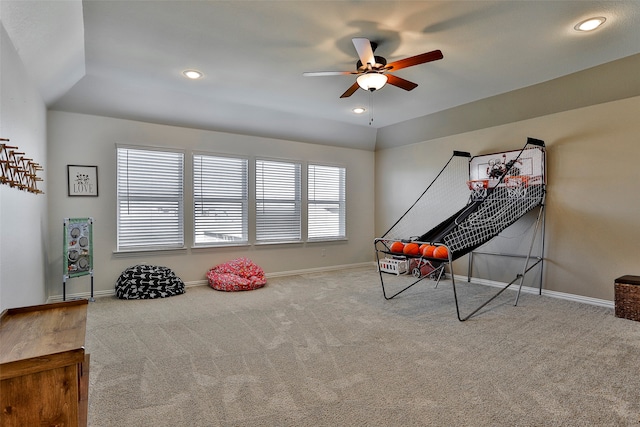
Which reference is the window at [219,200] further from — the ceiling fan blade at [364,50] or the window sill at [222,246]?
the ceiling fan blade at [364,50]

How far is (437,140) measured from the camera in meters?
6.33

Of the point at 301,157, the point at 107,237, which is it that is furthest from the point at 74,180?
the point at 301,157

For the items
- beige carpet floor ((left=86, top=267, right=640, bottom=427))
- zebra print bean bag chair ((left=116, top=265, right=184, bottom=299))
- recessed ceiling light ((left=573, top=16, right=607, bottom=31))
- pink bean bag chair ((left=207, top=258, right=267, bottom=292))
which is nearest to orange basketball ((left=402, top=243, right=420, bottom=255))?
beige carpet floor ((left=86, top=267, right=640, bottom=427))

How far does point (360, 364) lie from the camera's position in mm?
2699

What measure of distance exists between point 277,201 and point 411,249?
3059 millimetres

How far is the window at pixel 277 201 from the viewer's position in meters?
6.23

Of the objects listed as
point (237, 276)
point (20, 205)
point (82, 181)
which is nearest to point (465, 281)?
point (237, 276)

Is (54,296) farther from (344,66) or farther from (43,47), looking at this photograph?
(344,66)

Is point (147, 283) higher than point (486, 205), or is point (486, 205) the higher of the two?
point (486, 205)

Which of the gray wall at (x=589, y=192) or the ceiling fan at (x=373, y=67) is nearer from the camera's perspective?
the ceiling fan at (x=373, y=67)

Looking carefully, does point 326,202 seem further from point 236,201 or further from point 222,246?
point 222,246

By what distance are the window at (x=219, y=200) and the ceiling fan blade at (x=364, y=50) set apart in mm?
3331

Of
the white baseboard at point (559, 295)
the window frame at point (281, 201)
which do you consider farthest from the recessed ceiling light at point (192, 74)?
the white baseboard at point (559, 295)

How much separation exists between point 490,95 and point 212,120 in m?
4.46
